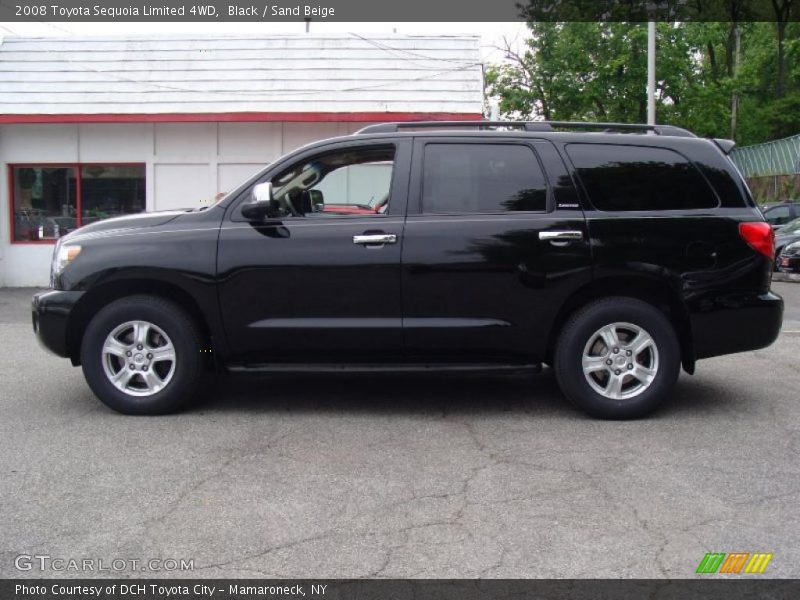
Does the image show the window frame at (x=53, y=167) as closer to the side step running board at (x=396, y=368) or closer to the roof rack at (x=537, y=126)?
the roof rack at (x=537, y=126)

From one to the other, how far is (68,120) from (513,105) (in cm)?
2386

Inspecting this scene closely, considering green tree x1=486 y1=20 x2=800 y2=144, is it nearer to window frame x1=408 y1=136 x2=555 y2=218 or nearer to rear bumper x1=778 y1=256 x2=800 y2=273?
rear bumper x1=778 y1=256 x2=800 y2=273

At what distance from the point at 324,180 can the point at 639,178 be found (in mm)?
2251

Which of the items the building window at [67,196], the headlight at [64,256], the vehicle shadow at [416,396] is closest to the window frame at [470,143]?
the vehicle shadow at [416,396]

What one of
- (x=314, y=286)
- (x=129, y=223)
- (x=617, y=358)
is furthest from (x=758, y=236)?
(x=129, y=223)

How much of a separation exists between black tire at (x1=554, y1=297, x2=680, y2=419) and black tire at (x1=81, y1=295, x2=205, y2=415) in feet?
8.17

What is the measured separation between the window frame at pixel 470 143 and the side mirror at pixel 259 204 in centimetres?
95

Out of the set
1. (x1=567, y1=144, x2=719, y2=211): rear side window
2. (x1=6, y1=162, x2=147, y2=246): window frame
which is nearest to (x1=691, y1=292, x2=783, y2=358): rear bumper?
(x1=567, y1=144, x2=719, y2=211): rear side window

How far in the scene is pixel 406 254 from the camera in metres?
6.02

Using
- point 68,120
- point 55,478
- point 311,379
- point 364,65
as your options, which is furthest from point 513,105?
point 55,478

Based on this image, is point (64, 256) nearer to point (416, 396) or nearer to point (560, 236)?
point (416, 396)

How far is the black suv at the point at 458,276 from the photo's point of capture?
601 centimetres

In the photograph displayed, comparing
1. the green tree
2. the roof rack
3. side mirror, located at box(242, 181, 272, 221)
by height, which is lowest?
side mirror, located at box(242, 181, 272, 221)

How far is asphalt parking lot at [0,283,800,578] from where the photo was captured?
390 cm
